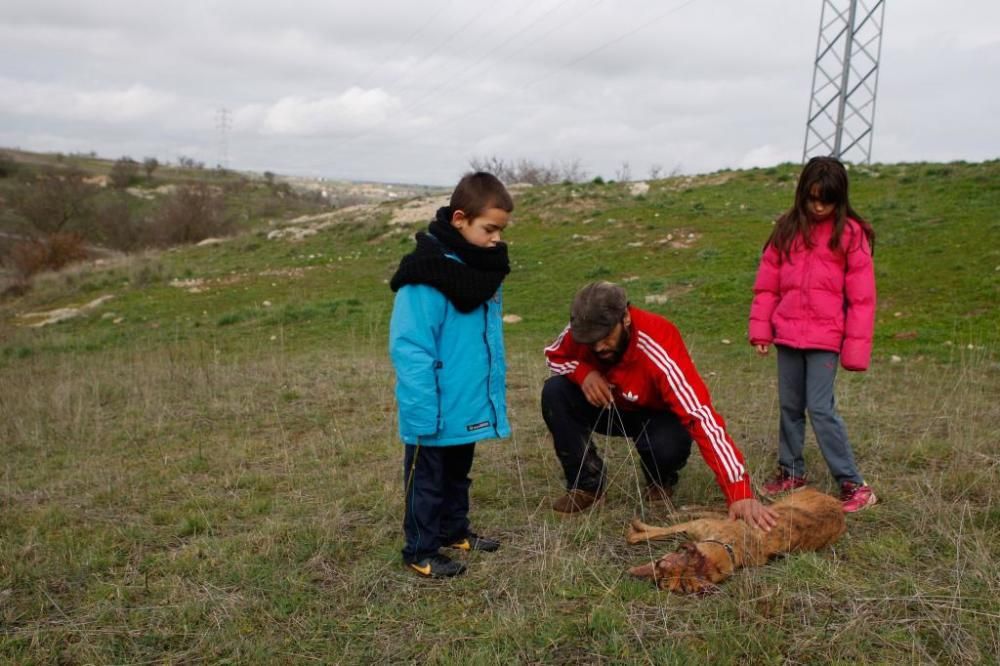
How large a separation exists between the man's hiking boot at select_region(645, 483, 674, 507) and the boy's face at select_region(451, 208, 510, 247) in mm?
1473

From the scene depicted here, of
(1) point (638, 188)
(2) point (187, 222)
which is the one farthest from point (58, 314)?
(2) point (187, 222)

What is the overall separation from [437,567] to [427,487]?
31 centimetres

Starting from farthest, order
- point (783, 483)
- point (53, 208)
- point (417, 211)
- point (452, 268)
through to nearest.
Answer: point (53, 208) → point (417, 211) → point (783, 483) → point (452, 268)

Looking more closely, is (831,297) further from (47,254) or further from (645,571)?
(47,254)

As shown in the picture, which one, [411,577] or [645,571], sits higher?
[645,571]

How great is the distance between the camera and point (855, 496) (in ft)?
11.7

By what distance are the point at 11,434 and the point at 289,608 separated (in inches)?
Result: 150

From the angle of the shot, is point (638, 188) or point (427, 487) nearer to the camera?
point (427, 487)

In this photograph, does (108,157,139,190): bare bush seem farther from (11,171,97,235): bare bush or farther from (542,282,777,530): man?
(542,282,777,530): man

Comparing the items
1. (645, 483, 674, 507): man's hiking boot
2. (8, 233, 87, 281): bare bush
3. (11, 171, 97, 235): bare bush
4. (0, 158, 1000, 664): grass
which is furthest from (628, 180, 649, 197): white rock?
(11, 171, 97, 235): bare bush

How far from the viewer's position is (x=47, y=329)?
1273 cm

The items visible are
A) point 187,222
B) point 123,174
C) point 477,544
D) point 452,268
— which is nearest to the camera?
point 452,268

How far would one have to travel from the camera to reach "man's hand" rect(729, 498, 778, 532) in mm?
2953

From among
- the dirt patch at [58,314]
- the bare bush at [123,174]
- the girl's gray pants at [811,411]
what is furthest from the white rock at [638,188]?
the bare bush at [123,174]
